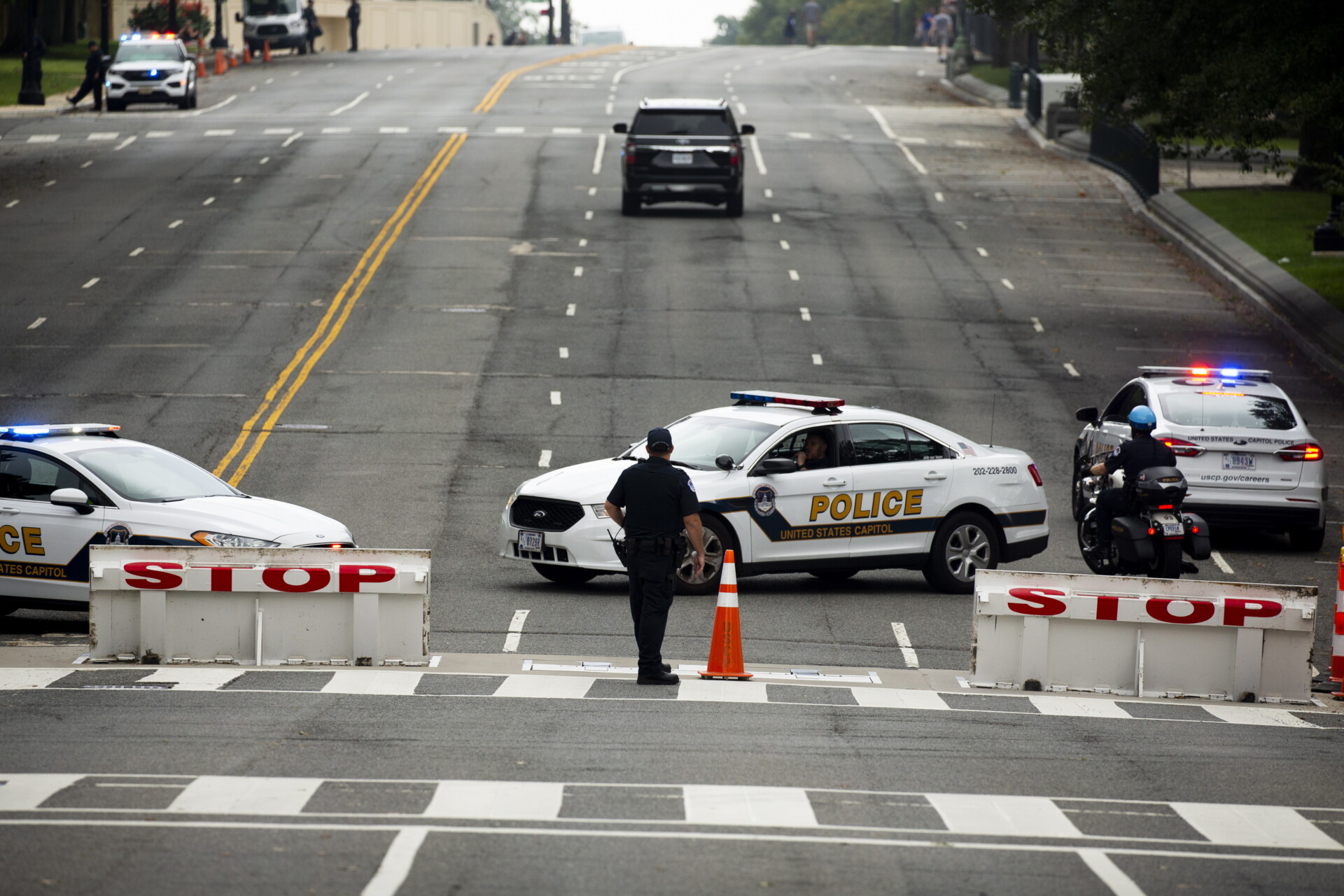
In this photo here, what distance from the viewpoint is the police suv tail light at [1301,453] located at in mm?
17766

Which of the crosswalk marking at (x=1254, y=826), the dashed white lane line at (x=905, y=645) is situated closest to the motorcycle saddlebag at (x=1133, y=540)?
the dashed white lane line at (x=905, y=645)

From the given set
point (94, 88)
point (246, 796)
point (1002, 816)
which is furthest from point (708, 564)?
point (94, 88)

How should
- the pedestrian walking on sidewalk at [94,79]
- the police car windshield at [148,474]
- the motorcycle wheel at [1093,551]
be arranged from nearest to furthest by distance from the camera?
the police car windshield at [148,474]
the motorcycle wheel at [1093,551]
the pedestrian walking on sidewalk at [94,79]

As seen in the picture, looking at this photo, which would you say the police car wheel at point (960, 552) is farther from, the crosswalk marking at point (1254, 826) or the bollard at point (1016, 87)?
the bollard at point (1016, 87)

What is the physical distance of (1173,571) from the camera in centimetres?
1473

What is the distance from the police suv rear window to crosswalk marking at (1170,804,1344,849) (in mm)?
29495

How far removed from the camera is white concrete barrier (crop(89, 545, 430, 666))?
1211cm

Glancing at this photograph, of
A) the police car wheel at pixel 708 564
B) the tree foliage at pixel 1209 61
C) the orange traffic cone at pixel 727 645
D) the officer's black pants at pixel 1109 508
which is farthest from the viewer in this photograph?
the tree foliage at pixel 1209 61

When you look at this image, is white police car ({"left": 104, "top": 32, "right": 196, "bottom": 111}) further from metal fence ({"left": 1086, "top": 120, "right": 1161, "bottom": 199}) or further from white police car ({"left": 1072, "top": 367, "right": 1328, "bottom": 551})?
white police car ({"left": 1072, "top": 367, "right": 1328, "bottom": 551})

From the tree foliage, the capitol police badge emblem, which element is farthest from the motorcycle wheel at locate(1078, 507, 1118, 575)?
the tree foliage

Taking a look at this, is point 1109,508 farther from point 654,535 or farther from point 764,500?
point 654,535

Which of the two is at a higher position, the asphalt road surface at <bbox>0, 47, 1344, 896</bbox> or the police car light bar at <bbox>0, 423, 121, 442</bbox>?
the police car light bar at <bbox>0, 423, 121, 442</bbox>

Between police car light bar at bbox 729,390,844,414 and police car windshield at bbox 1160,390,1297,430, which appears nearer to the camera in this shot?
police car light bar at bbox 729,390,844,414

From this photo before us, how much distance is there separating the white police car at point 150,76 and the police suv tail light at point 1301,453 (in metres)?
43.4
